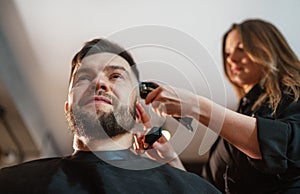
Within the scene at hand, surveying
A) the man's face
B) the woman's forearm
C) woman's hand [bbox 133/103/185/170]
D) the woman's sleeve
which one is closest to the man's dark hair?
the man's face

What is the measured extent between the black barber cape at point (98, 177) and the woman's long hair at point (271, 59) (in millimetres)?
421

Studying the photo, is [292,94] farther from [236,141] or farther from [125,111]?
[125,111]

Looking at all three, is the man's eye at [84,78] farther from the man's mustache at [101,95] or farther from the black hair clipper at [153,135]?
the black hair clipper at [153,135]

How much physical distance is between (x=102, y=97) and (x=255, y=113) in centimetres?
55

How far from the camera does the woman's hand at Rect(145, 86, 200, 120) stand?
1.08 meters

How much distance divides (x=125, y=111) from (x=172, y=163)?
310 mm

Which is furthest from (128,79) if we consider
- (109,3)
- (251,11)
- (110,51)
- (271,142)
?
(251,11)

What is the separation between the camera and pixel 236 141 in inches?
43.5

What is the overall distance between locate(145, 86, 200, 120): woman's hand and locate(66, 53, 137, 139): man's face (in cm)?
9

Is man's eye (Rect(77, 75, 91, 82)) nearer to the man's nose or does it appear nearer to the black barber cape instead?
the man's nose

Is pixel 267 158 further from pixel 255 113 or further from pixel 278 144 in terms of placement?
pixel 255 113

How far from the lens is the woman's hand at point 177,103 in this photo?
1.08 m

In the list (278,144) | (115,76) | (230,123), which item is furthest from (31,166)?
(278,144)

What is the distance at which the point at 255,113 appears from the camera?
132 cm
